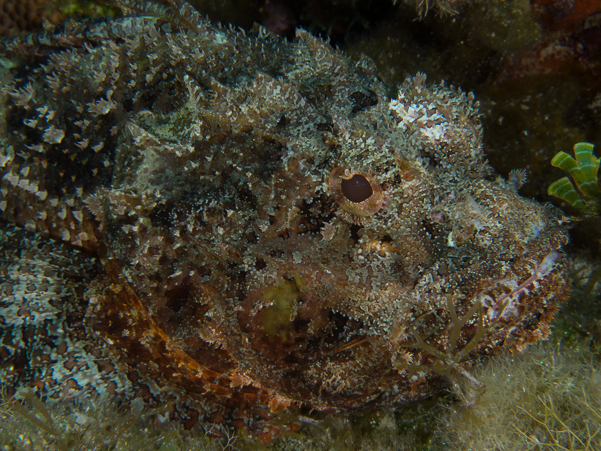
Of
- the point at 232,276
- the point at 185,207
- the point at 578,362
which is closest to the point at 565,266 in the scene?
the point at 578,362

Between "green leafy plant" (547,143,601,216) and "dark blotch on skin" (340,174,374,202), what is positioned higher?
"green leafy plant" (547,143,601,216)

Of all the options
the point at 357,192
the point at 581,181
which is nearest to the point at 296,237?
the point at 357,192

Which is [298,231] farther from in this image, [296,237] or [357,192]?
[357,192]

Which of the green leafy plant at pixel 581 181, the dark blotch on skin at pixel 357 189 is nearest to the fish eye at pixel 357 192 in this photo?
the dark blotch on skin at pixel 357 189

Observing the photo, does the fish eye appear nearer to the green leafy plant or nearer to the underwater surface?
the underwater surface

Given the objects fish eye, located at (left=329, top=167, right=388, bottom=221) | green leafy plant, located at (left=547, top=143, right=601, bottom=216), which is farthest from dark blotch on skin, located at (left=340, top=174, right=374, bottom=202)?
green leafy plant, located at (left=547, top=143, right=601, bottom=216)

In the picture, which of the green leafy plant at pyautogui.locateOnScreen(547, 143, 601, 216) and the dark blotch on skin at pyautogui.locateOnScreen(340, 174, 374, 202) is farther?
the green leafy plant at pyautogui.locateOnScreen(547, 143, 601, 216)
